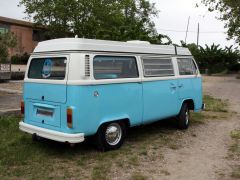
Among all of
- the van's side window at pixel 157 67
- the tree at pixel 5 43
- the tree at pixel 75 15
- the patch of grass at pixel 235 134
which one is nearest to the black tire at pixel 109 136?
the van's side window at pixel 157 67

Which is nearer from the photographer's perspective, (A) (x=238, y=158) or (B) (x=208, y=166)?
(B) (x=208, y=166)

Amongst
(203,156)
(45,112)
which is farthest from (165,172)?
(45,112)

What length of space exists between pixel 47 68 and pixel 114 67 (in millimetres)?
1236

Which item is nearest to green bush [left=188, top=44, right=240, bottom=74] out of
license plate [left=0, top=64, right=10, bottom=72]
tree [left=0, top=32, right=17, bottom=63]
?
license plate [left=0, top=64, right=10, bottom=72]

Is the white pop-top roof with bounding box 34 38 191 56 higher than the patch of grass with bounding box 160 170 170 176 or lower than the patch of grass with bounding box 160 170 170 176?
higher

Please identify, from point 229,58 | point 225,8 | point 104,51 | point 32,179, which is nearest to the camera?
point 32,179

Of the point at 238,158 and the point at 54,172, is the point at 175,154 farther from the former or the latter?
the point at 54,172

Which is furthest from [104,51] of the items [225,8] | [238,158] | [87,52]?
[225,8]

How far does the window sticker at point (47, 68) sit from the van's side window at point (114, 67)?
0.89 meters

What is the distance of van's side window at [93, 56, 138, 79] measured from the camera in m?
6.43

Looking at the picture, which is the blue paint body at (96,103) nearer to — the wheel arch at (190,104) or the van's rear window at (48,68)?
the van's rear window at (48,68)

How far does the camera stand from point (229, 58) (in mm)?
43312

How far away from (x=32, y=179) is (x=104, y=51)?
2.57m

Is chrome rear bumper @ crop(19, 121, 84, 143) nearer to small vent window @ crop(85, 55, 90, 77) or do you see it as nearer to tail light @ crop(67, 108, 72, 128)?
tail light @ crop(67, 108, 72, 128)
